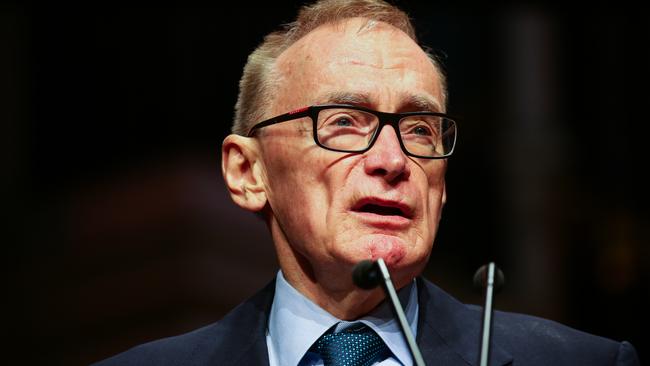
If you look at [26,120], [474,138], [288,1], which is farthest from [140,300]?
[474,138]

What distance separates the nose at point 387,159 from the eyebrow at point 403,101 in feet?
0.26

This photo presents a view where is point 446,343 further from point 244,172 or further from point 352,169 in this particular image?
point 244,172

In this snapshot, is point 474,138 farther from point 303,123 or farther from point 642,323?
point 303,123

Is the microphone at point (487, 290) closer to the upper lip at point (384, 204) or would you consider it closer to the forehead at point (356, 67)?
the upper lip at point (384, 204)

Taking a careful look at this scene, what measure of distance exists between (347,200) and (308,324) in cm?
32

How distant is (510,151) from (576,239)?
23.9 inches

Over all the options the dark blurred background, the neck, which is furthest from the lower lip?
the dark blurred background

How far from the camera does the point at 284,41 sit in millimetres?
2016

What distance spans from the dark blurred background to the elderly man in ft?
6.27

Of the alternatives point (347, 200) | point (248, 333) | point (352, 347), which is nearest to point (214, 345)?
point (248, 333)

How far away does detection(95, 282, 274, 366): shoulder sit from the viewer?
1.93 m

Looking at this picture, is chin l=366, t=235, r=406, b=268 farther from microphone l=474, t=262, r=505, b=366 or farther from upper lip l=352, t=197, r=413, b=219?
microphone l=474, t=262, r=505, b=366

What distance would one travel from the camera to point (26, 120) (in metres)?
4.05

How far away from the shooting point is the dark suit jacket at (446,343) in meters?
1.85
